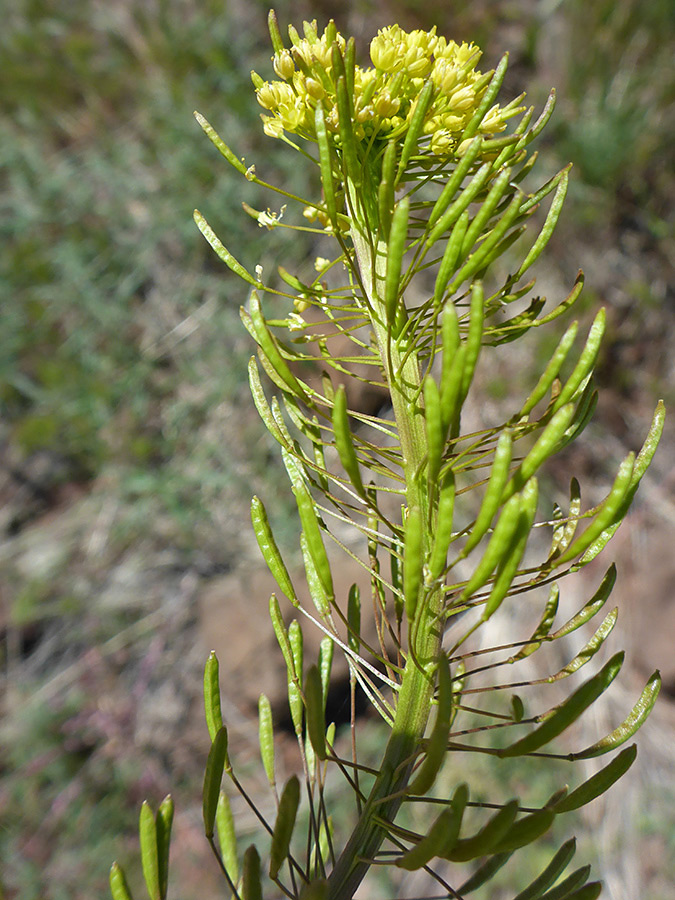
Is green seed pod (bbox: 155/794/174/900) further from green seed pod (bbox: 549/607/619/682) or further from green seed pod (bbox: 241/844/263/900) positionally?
green seed pod (bbox: 549/607/619/682)

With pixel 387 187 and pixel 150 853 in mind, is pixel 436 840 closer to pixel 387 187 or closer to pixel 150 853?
pixel 150 853

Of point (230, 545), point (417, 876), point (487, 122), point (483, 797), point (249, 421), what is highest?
point (249, 421)

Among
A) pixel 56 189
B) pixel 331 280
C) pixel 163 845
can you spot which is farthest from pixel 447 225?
pixel 56 189

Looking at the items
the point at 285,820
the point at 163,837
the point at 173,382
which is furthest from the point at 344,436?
the point at 173,382

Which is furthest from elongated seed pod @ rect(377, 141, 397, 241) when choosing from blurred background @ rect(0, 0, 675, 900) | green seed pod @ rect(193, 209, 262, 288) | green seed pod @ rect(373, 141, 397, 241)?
blurred background @ rect(0, 0, 675, 900)

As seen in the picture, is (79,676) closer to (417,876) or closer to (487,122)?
(417,876)

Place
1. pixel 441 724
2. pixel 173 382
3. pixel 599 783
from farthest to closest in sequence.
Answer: pixel 173 382 < pixel 599 783 < pixel 441 724
